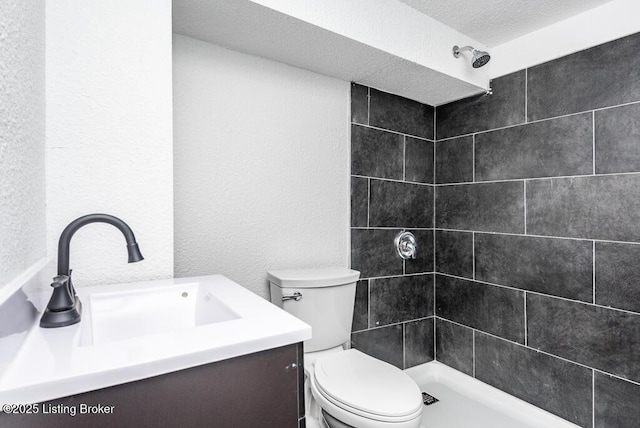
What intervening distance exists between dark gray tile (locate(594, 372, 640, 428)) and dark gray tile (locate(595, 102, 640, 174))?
0.98 metres

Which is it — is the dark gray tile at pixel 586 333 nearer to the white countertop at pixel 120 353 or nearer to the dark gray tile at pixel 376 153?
the dark gray tile at pixel 376 153

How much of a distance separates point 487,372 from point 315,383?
1.24m

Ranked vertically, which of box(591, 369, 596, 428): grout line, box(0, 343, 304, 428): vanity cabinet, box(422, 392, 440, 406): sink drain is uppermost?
box(0, 343, 304, 428): vanity cabinet

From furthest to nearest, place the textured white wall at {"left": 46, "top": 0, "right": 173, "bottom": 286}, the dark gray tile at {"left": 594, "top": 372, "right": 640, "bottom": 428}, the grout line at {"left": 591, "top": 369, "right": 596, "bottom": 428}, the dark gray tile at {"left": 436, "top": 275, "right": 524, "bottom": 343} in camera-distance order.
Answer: the dark gray tile at {"left": 436, "top": 275, "right": 524, "bottom": 343}, the grout line at {"left": 591, "top": 369, "right": 596, "bottom": 428}, the dark gray tile at {"left": 594, "top": 372, "right": 640, "bottom": 428}, the textured white wall at {"left": 46, "top": 0, "right": 173, "bottom": 286}

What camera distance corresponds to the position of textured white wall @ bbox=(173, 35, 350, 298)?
5.13ft

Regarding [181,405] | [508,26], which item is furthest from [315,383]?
[508,26]

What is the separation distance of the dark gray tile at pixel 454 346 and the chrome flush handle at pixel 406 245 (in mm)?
551

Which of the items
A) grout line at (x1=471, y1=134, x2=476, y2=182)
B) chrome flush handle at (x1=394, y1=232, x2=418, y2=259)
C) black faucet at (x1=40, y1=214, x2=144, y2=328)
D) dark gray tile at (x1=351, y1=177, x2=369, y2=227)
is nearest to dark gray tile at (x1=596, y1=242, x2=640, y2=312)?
grout line at (x1=471, y1=134, x2=476, y2=182)

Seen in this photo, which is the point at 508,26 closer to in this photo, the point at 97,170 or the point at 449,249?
the point at 449,249

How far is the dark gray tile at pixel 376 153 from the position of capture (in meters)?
2.07

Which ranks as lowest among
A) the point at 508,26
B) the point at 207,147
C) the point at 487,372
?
the point at 487,372

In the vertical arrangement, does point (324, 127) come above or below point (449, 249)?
above

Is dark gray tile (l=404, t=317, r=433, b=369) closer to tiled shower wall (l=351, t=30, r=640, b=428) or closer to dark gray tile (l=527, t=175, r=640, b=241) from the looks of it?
tiled shower wall (l=351, t=30, r=640, b=428)

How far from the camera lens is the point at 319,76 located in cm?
195
